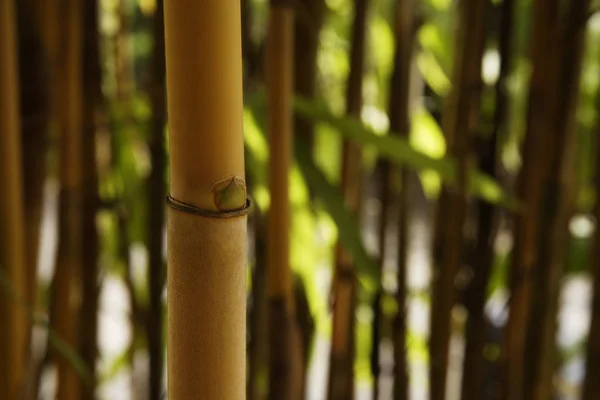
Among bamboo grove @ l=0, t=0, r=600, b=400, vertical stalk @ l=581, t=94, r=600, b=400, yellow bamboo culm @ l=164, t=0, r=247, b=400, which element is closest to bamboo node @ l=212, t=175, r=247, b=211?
yellow bamboo culm @ l=164, t=0, r=247, b=400

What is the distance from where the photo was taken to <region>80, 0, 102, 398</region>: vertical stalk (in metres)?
0.53

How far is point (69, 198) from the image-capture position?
52 cm

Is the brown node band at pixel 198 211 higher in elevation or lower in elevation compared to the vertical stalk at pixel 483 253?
higher

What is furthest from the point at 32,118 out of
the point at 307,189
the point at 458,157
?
the point at 458,157

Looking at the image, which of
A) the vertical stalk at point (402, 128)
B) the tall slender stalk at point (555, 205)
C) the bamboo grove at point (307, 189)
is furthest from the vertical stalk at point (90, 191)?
the tall slender stalk at point (555, 205)

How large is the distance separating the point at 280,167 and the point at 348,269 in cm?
24

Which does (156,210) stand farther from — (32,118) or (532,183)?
(532,183)

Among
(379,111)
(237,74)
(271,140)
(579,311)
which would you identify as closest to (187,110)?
(237,74)

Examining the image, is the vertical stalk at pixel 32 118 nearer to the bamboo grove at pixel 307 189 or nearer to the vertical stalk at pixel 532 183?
the bamboo grove at pixel 307 189

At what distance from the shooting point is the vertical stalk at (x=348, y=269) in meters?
0.53

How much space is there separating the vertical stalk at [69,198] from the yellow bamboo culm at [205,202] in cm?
27

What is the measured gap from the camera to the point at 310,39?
59 cm

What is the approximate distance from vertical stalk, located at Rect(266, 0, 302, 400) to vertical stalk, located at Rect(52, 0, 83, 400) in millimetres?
157

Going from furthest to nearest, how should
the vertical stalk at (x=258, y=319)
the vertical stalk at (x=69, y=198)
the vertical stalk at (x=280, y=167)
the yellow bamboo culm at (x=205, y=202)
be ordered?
the vertical stalk at (x=258, y=319), the vertical stalk at (x=69, y=198), the vertical stalk at (x=280, y=167), the yellow bamboo culm at (x=205, y=202)
